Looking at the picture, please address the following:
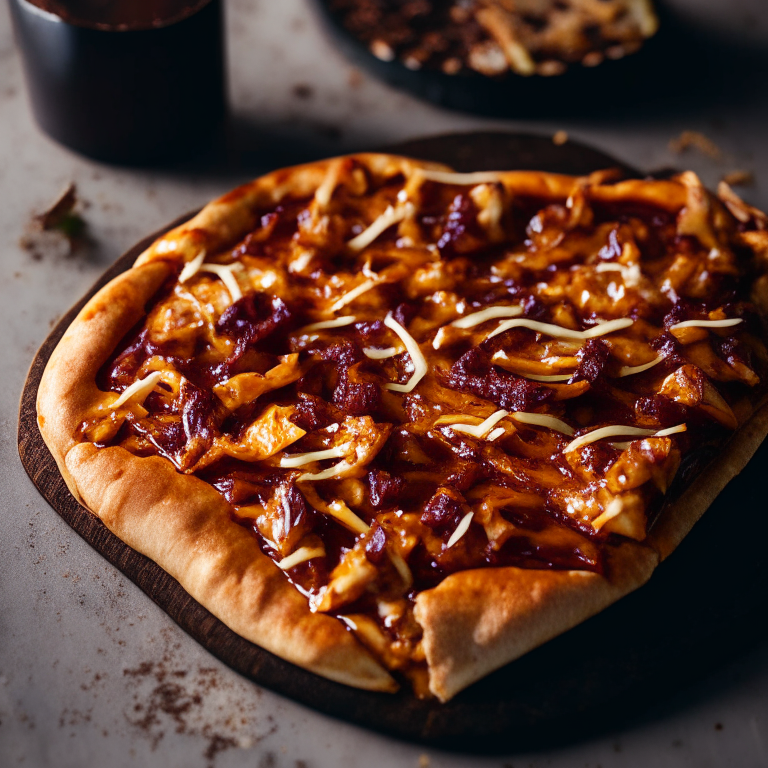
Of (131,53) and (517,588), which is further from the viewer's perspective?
(131,53)

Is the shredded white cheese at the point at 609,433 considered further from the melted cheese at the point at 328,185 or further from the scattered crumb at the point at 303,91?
the scattered crumb at the point at 303,91

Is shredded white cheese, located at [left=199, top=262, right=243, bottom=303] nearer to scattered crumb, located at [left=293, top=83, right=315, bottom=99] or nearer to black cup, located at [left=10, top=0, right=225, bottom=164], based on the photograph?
black cup, located at [left=10, top=0, right=225, bottom=164]

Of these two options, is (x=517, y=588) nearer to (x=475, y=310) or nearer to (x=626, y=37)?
(x=475, y=310)

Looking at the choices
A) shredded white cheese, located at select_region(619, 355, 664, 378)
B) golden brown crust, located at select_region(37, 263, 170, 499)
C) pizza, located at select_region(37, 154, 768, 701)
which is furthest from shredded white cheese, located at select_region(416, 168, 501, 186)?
golden brown crust, located at select_region(37, 263, 170, 499)

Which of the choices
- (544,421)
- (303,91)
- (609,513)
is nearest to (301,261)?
(544,421)

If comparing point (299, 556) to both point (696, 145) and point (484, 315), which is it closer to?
point (484, 315)

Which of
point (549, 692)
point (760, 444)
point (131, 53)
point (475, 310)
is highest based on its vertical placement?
point (131, 53)

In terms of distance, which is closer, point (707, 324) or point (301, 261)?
point (707, 324)

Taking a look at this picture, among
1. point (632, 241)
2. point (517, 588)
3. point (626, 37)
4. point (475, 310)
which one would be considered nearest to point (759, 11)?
point (626, 37)
